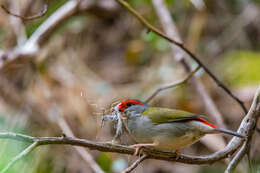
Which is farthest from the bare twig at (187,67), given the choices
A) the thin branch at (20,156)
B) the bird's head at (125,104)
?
the thin branch at (20,156)

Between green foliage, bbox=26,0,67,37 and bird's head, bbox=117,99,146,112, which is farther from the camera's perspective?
green foliage, bbox=26,0,67,37

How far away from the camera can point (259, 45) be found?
7.62m

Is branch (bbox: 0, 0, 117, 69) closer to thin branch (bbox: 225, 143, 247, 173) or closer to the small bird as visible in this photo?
the small bird

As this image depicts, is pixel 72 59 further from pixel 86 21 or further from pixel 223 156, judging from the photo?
pixel 223 156

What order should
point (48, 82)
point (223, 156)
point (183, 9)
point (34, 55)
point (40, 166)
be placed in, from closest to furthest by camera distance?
point (223, 156) < point (34, 55) < point (40, 166) < point (48, 82) < point (183, 9)

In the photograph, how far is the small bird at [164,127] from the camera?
2.88 metres

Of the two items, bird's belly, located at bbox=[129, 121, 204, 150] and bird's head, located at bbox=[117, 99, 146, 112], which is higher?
bird's head, located at bbox=[117, 99, 146, 112]

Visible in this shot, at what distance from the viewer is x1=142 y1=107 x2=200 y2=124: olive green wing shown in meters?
2.99

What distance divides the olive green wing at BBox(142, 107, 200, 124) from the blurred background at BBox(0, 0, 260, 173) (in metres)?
1.21

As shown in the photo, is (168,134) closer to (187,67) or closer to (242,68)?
(187,67)

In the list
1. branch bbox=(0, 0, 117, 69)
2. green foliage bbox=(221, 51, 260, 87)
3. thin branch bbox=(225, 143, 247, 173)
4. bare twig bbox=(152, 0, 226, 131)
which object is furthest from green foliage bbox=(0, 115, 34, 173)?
green foliage bbox=(221, 51, 260, 87)

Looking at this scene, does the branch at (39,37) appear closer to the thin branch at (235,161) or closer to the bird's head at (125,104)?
the bird's head at (125,104)

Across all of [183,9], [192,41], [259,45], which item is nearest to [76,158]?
[192,41]

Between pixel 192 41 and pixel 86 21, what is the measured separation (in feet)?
7.49
